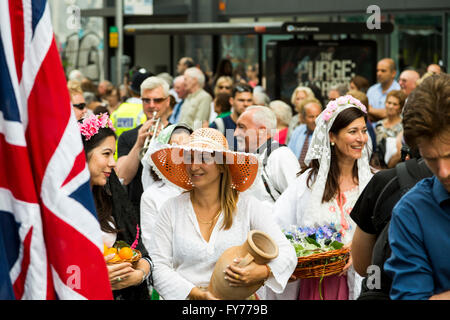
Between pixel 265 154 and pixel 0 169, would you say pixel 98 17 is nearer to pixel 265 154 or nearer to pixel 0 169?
pixel 265 154

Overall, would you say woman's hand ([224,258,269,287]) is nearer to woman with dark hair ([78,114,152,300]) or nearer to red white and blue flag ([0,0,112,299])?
woman with dark hair ([78,114,152,300])

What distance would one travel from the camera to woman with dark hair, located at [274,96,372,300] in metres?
5.71

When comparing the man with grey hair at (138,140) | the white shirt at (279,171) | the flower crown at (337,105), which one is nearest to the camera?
the flower crown at (337,105)

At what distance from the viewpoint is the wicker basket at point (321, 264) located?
203 inches

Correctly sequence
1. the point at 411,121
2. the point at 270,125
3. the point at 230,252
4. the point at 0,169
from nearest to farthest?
the point at 0,169
the point at 411,121
the point at 230,252
the point at 270,125

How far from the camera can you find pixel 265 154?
6918 millimetres

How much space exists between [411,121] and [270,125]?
15.3 feet

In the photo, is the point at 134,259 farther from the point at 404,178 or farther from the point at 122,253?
the point at 404,178

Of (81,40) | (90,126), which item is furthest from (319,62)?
(81,40)

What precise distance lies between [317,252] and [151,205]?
142 centimetres

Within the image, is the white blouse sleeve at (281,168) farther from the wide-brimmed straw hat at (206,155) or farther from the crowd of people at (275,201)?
the wide-brimmed straw hat at (206,155)

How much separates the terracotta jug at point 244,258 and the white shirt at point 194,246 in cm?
16

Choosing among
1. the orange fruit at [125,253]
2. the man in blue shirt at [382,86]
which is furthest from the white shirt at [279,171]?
the man in blue shirt at [382,86]
